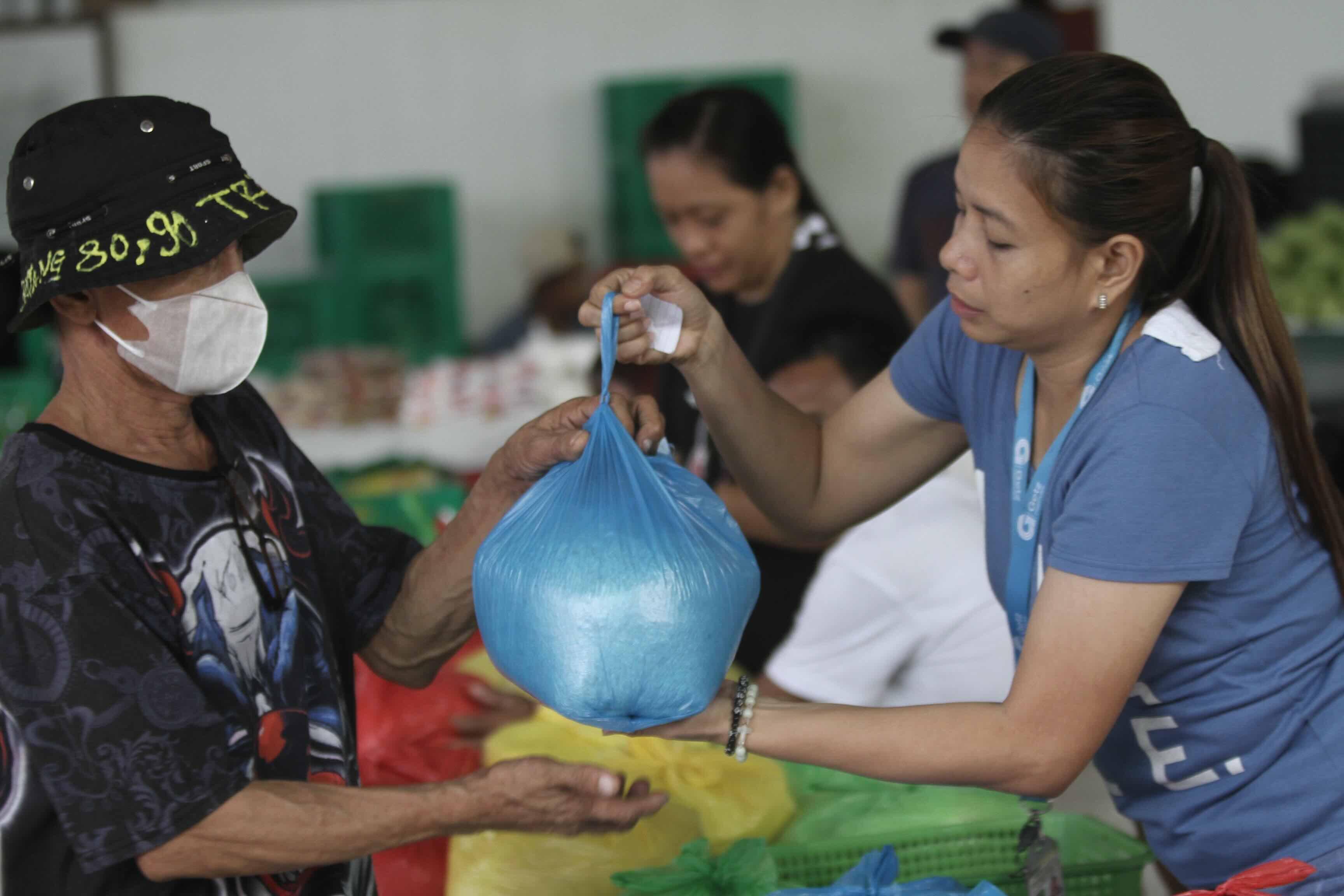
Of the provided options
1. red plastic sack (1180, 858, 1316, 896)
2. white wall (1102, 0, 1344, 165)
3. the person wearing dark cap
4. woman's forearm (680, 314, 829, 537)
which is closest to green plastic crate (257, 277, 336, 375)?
the person wearing dark cap

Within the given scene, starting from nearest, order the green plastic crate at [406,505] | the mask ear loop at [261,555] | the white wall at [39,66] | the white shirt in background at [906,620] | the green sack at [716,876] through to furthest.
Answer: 1. the mask ear loop at [261,555]
2. the green sack at [716,876]
3. the white shirt in background at [906,620]
4. the green plastic crate at [406,505]
5. the white wall at [39,66]

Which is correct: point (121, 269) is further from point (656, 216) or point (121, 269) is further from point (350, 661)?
point (656, 216)

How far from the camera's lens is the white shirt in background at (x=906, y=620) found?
205cm

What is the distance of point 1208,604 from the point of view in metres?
1.32

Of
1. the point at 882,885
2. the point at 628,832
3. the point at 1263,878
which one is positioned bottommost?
the point at 628,832

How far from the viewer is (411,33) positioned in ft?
26.6

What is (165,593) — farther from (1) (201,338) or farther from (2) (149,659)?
(1) (201,338)

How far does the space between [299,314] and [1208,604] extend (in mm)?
6880

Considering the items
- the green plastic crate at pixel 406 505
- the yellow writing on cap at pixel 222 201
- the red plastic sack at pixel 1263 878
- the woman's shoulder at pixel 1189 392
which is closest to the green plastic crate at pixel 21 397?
the green plastic crate at pixel 406 505

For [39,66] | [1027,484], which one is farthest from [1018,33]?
[39,66]

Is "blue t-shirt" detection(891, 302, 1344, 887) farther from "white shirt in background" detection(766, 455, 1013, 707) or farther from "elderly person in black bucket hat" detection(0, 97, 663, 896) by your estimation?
"white shirt in background" detection(766, 455, 1013, 707)

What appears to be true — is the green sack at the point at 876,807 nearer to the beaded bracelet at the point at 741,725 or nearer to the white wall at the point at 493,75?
the beaded bracelet at the point at 741,725

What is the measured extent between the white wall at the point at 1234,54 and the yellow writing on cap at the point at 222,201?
22.6 feet

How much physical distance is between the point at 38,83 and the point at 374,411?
4668mm
